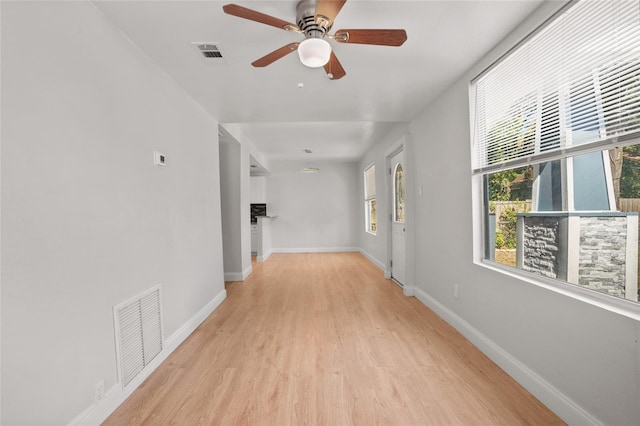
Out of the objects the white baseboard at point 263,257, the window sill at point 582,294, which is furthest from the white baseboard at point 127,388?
the white baseboard at point 263,257

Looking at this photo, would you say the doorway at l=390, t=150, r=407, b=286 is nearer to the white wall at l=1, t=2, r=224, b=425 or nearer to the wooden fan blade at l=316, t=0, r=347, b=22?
the wooden fan blade at l=316, t=0, r=347, b=22

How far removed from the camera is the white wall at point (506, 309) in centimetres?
144

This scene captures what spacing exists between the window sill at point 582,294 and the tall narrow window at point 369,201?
4.96 meters

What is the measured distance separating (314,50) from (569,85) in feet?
4.73

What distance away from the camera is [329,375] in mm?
2188

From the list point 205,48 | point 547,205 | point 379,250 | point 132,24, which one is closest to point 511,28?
point 547,205

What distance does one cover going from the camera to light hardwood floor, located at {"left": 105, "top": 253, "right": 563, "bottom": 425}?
5.76 feet

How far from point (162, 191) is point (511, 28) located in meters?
2.87

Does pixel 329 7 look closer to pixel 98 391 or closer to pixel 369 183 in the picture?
pixel 98 391

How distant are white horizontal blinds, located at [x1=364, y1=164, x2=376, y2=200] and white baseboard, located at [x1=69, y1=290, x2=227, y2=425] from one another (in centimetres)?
492

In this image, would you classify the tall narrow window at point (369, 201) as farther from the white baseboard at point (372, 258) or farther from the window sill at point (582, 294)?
the window sill at point (582, 294)

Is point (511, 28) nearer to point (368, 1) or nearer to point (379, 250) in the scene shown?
point (368, 1)

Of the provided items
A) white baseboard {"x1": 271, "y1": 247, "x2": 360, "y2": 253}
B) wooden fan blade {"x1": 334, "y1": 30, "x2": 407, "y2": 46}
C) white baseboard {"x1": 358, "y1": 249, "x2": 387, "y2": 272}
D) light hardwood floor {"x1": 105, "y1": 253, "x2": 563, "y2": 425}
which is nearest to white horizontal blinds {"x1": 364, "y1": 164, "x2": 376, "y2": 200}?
white baseboard {"x1": 358, "y1": 249, "x2": 387, "y2": 272}

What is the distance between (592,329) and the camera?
5.01ft
